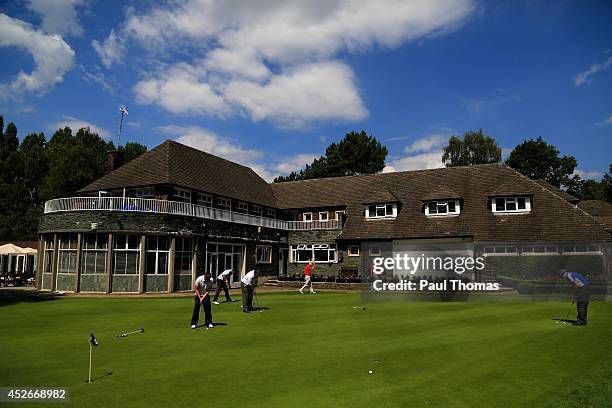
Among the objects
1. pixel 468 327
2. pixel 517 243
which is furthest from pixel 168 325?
pixel 517 243

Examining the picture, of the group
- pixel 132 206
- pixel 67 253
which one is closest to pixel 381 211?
pixel 132 206

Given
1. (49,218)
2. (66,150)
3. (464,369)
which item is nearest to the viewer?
(464,369)

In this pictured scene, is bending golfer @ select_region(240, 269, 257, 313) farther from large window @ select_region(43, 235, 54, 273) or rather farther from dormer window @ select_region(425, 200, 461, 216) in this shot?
dormer window @ select_region(425, 200, 461, 216)

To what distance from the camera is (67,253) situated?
2900 cm

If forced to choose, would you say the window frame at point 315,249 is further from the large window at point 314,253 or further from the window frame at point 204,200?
the window frame at point 204,200

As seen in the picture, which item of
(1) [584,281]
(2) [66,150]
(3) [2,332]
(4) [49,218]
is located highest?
(2) [66,150]

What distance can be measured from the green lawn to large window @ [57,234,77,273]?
12.2 meters

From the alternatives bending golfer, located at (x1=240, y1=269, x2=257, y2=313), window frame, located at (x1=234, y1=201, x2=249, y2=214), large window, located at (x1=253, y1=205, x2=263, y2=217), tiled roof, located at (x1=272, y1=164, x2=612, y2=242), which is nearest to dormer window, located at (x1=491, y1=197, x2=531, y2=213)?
tiled roof, located at (x1=272, y1=164, x2=612, y2=242)

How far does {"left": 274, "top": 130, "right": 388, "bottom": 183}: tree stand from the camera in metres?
66.9

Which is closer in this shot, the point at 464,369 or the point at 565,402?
the point at 565,402

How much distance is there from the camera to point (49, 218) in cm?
2970

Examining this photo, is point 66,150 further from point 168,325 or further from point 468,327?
point 468,327

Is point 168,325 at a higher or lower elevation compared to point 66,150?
lower

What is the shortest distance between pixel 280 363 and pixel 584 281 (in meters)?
10.7
